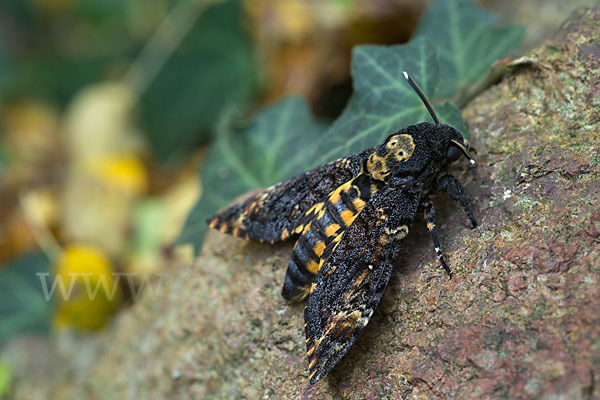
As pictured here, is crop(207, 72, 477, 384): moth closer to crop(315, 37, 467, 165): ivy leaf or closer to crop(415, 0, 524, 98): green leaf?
crop(315, 37, 467, 165): ivy leaf

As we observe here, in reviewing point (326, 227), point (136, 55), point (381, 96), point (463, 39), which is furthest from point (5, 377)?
point (463, 39)

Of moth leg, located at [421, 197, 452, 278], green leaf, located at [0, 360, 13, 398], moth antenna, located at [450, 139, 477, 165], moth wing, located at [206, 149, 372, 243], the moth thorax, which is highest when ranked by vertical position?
the moth thorax

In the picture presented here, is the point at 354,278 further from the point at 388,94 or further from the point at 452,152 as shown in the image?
the point at 388,94

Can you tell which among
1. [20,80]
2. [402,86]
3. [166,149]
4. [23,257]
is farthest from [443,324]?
[20,80]

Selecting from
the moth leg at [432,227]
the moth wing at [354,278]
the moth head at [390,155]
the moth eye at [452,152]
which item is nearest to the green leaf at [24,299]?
the moth wing at [354,278]

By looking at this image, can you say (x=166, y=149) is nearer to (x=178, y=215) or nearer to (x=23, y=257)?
(x=178, y=215)

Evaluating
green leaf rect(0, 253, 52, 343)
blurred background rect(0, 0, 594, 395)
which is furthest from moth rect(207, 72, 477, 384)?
green leaf rect(0, 253, 52, 343)

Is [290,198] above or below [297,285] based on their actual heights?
above
